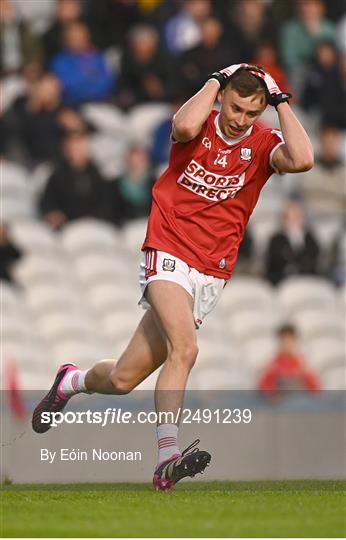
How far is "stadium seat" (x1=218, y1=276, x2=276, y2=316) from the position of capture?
16.2m

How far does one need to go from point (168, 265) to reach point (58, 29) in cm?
950

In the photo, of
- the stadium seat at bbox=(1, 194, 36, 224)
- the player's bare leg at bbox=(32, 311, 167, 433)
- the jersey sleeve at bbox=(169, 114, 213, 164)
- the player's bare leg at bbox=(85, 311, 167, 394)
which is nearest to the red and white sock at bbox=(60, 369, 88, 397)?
the player's bare leg at bbox=(32, 311, 167, 433)

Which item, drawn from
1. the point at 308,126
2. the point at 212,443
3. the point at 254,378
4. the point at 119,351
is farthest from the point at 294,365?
the point at 308,126

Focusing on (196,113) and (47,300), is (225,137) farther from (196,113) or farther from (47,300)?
(47,300)

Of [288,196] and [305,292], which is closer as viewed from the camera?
[305,292]

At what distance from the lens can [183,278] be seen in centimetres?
910

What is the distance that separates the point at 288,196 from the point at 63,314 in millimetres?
3520

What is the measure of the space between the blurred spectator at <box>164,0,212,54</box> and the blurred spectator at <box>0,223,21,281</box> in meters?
3.86

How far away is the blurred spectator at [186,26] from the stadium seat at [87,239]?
9.83 ft

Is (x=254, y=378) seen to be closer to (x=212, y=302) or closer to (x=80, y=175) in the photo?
(x=80, y=175)

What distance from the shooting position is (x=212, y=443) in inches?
448

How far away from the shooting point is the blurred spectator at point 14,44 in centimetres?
1792

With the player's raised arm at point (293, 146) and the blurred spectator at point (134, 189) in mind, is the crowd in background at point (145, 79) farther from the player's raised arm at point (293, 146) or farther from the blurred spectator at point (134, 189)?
the player's raised arm at point (293, 146)

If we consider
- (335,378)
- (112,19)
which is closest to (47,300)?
(335,378)
